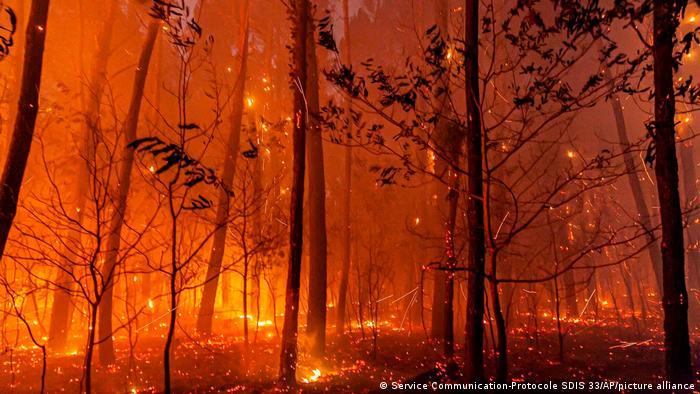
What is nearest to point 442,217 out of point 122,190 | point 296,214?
point 296,214

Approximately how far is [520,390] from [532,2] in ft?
26.5

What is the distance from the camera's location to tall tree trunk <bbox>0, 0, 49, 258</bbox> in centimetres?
737

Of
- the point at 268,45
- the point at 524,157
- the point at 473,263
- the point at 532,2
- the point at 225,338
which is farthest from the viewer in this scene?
the point at 524,157

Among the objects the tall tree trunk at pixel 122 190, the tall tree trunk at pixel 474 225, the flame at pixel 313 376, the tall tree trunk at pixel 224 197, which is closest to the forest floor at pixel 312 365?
the flame at pixel 313 376

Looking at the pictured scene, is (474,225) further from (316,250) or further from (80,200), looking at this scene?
(80,200)

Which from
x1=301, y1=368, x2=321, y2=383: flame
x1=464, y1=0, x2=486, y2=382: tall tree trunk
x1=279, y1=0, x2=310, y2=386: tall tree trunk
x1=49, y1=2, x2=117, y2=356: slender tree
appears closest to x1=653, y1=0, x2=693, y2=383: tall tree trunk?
x1=464, y1=0, x2=486, y2=382: tall tree trunk

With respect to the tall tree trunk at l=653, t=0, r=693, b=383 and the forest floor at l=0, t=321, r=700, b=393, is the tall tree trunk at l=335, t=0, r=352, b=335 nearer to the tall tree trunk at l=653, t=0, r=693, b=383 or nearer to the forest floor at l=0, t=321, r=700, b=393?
the forest floor at l=0, t=321, r=700, b=393

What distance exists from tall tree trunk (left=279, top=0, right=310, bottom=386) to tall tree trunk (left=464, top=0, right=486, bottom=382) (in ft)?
10.4

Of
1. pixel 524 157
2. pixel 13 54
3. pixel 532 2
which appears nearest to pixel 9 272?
pixel 13 54

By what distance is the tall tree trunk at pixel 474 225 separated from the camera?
6.89 meters

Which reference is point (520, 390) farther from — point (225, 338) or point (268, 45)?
point (268, 45)

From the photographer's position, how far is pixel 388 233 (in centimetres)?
2706

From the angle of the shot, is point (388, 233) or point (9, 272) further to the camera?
point (388, 233)

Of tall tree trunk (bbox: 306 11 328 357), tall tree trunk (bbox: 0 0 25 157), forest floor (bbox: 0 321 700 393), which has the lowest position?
forest floor (bbox: 0 321 700 393)
